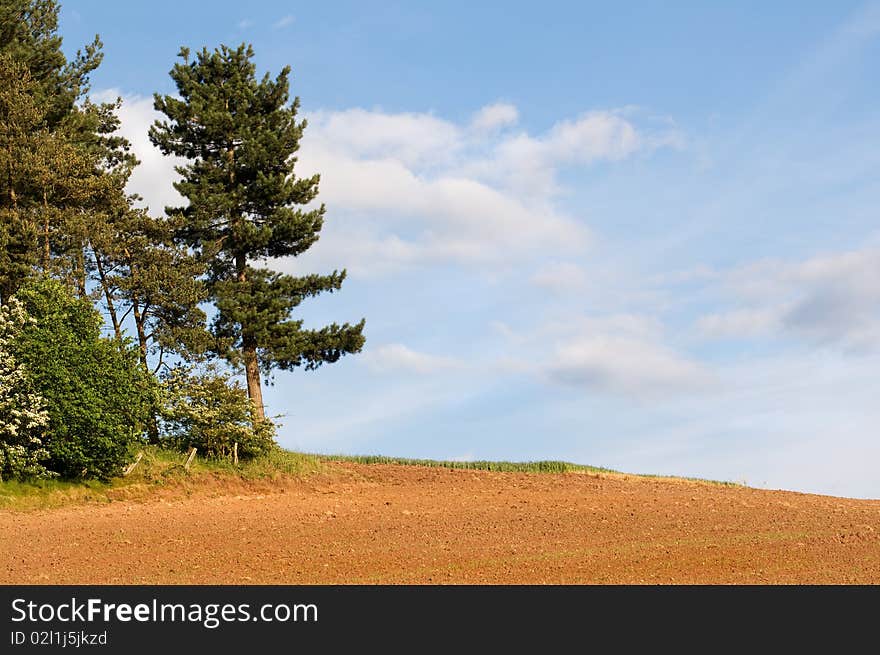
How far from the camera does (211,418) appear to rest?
27.6 m

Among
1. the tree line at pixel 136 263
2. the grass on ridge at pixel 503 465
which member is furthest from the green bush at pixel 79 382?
the grass on ridge at pixel 503 465

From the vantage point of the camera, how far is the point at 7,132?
92.8 ft

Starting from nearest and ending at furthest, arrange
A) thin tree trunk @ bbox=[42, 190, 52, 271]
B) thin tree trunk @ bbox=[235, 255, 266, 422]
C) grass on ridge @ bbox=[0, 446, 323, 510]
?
grass on ridge @ bbox=[0, 446, 323, 510]
thin tree trunk @ bbox=[42, 190, 52, 271]
thin tree trunk @ bbox=[235, 255, 266, 422]

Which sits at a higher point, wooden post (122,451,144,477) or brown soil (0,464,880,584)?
wooden post (122,451,144,477)

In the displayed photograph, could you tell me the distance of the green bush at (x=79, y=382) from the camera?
78.8 ft

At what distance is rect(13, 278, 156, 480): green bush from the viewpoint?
24016 millimetres

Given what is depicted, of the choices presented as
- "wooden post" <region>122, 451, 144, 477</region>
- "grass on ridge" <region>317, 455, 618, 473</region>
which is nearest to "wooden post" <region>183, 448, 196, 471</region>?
"wooden post" <region>122, 451, 144, 477</region>

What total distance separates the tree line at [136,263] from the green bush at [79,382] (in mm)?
39

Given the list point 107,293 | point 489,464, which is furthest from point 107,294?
point 489,464

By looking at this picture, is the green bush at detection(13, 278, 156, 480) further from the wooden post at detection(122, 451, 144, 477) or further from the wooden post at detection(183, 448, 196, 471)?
the wooden post at detection(183, 448, 196, 471)

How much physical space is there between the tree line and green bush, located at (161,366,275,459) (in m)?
0.06

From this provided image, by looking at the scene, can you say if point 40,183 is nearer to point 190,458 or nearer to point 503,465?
point 190,458
